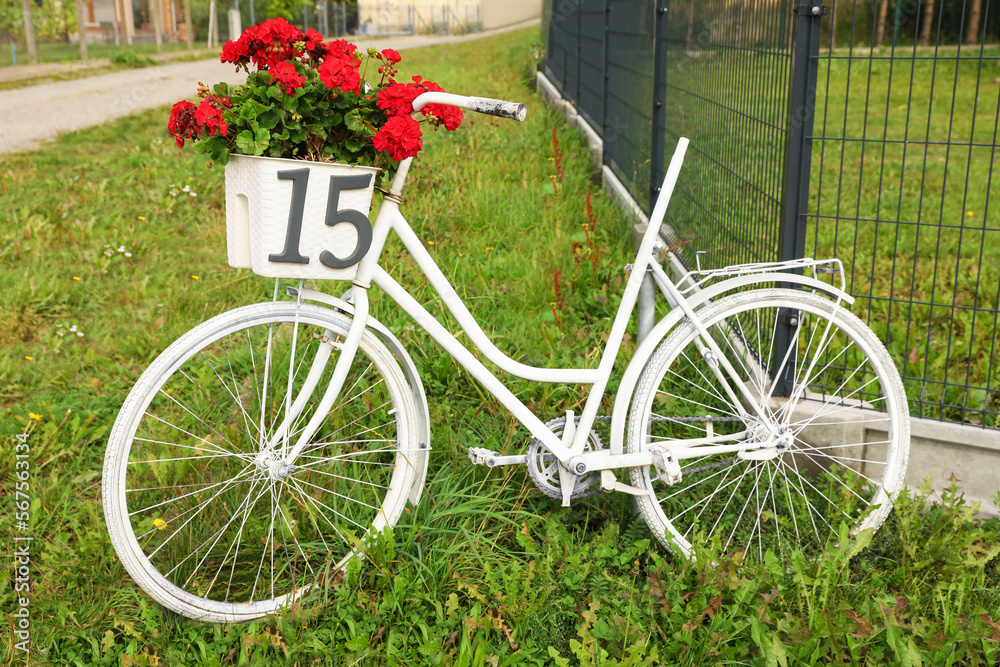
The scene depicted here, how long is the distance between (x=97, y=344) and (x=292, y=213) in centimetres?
246

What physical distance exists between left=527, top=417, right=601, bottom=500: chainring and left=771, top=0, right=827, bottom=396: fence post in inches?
24.0

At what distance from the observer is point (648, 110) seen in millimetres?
5141

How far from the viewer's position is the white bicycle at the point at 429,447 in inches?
89.5

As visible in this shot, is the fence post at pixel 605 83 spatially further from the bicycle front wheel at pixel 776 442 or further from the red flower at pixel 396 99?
the red flower at pixel 396 99

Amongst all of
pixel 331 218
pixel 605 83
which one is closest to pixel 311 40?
pixel 331 218

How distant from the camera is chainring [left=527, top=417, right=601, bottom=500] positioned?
2.53 metres

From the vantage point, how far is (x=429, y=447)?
2586mm

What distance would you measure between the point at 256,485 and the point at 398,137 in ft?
3.98

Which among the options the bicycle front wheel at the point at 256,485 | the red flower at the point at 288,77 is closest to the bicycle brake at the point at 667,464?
the bicycle front wheel at the point at 256,485

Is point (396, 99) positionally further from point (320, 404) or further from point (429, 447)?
point (429, 447)

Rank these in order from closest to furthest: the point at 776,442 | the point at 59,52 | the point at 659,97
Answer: the point at 776,442 → the point at 659,97 → the point at 59,52

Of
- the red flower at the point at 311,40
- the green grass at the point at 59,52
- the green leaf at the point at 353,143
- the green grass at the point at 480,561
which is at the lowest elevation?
the green grass at the point at 480,561

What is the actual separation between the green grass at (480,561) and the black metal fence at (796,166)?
717mm

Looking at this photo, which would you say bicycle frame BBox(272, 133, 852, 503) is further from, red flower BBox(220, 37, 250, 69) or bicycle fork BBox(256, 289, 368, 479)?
red flower BBox(220, 37, 250, 69)
